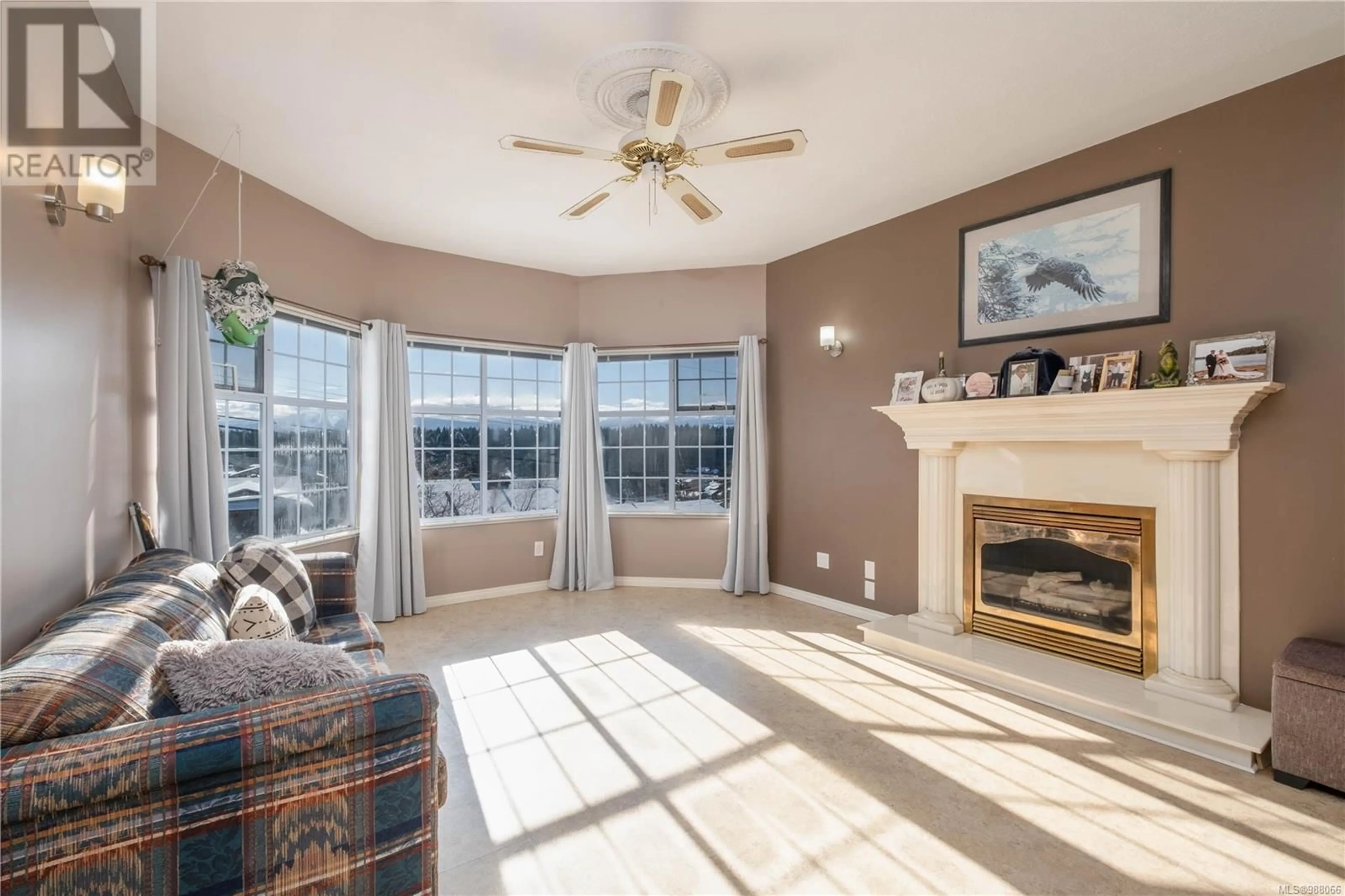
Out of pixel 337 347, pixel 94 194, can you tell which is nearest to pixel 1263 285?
pixel 94 194

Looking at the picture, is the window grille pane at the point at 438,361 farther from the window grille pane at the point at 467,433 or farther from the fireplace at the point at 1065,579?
the fireplace at the point at 1065,579

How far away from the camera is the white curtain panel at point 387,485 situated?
14.1 feet

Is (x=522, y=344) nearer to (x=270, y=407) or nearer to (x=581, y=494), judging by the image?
(x=581, y=494)

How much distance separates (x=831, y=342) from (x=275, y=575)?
12.2 ft

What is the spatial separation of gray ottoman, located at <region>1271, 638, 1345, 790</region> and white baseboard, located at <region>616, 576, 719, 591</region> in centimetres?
353

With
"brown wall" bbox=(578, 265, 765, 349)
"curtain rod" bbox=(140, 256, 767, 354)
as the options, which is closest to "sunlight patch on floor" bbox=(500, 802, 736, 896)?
"curtain rod" bbox=(140, 256, 767, 354)

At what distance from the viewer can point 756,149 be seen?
2.30 meters

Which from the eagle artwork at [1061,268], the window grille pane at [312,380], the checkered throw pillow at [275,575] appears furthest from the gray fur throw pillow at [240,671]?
the eagle artwork at [1061,268]

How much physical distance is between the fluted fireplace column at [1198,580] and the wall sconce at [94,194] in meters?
4.38

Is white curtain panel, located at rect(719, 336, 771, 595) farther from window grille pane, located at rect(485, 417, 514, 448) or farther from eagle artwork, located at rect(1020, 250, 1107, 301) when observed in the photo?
eagle artwork, located at rect(1020, 250, 1107, 301)

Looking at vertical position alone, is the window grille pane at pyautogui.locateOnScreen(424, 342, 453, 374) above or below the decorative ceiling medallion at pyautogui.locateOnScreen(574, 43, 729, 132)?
below

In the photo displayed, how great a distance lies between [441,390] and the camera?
16.3 feet

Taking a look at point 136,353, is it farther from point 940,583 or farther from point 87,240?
point 940,583

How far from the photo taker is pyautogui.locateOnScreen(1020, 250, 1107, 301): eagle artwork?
3172 mm
